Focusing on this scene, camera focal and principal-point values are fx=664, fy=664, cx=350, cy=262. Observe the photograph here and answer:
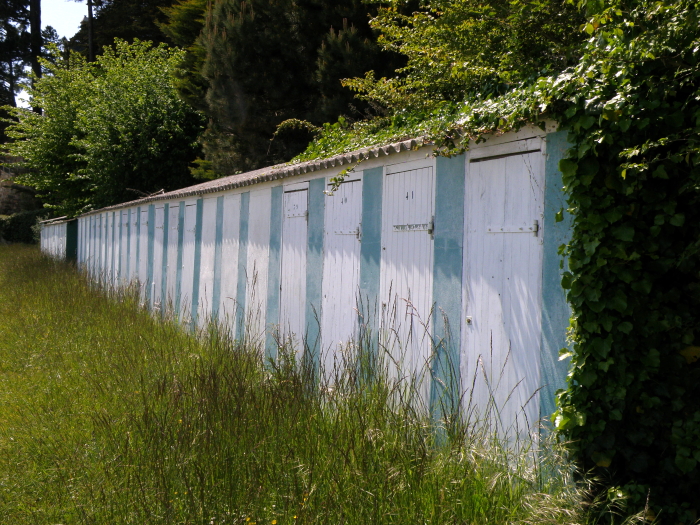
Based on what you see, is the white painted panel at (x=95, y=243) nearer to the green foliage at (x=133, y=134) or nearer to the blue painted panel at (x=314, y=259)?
the green foliage at (x=133, y=134)

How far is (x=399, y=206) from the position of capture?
5.76m

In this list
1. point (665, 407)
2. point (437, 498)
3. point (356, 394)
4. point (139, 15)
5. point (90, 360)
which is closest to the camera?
point (437, 498)

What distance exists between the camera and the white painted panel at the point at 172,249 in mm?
12164

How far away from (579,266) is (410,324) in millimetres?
2051

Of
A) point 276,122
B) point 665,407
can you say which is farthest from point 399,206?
point 276,122

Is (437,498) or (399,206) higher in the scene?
(399,206)

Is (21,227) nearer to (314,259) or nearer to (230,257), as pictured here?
(230,257)

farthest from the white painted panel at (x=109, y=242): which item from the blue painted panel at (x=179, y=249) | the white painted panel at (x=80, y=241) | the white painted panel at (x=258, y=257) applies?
the white painted panel at (x=258, y=257)

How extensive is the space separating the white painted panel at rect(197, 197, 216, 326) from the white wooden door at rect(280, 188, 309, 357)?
8.63 feet

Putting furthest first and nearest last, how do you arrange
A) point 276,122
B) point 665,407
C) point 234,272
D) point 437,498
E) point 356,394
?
point 276,122 < point 234,272 < point 356,394 < point 665,407 < point 437,498

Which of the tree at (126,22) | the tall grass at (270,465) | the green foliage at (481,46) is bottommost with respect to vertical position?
the tall grass at (270,465)

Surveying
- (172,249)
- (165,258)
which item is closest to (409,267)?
(172,249)

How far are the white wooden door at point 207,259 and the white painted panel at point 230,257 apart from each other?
453mm

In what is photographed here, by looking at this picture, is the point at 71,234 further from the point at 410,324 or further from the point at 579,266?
the point at 579,266
